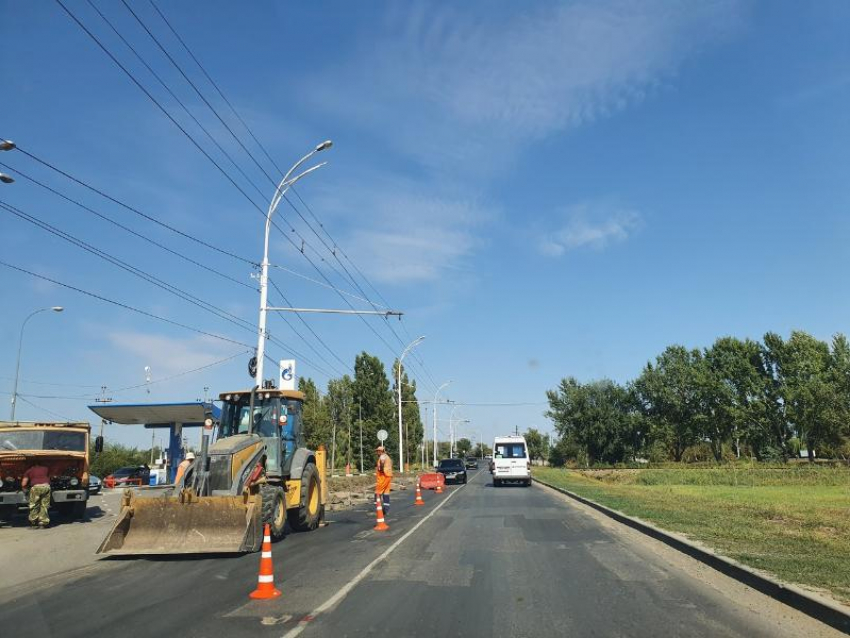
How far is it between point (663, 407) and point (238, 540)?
88.4m

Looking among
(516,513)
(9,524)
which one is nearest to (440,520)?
(516,513)

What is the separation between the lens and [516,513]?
750 inches

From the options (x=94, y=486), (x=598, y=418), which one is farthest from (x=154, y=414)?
(x=598, y=418)

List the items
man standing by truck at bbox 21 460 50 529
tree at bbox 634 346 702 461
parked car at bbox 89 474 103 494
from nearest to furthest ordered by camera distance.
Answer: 1. man standing by truck at bbox 21 460 50 529
2. parked car at bbox 89 474 103 494
3. tree at bbox 634 346 702 461

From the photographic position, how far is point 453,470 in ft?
144

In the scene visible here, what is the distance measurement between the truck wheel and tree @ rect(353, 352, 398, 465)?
2316 inches

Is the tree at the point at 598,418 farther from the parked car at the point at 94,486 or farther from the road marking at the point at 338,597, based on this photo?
the road marking at the point at 338,597

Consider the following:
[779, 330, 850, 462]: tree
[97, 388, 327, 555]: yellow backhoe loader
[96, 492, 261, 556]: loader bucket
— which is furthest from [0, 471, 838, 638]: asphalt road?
[779, 330, 850, 462]: tree

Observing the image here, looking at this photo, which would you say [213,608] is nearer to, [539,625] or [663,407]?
[539,625]

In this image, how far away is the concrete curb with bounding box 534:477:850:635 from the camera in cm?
622

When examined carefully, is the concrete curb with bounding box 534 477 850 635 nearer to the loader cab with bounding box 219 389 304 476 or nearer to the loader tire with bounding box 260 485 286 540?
the loader tire with bounding box 260 485 286 540

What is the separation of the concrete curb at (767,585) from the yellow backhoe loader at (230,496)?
772 cm

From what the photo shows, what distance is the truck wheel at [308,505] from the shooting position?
575 inches

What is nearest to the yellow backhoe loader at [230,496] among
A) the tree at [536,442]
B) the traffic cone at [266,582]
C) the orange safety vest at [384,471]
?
the traffic cone at [266,582]
